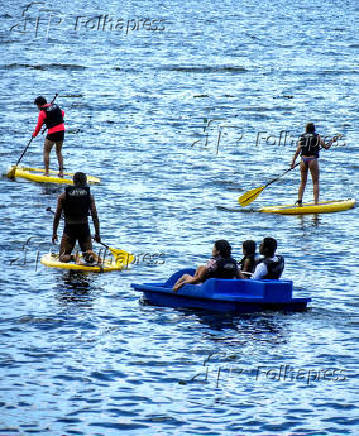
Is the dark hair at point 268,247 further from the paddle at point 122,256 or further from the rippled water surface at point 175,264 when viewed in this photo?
the paddle at point 122,256

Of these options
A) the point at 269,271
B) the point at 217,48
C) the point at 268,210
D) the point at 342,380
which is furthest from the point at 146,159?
the point at 217,48

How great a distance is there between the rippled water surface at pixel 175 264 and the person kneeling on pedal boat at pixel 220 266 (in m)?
0.80

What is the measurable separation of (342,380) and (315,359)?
3.25ft

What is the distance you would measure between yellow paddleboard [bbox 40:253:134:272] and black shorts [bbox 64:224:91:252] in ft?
1.55

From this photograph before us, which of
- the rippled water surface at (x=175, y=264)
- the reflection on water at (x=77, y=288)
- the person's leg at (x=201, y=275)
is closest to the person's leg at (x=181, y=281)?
the person's leg at (x=201, y=275)

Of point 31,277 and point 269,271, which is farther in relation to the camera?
point 31,277

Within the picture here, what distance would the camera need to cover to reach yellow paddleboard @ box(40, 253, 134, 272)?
26609 millimetres

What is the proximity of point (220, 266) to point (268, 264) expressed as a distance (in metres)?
1.00

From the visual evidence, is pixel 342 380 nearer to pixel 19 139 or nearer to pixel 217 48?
pixel 19 139

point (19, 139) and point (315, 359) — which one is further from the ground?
point (19, 139)

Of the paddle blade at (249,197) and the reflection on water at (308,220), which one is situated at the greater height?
the paddle blade at (249,197)

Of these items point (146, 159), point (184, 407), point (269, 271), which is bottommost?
point (184, 407)

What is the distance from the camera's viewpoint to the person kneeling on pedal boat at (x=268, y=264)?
2328 cm

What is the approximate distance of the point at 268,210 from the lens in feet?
115
